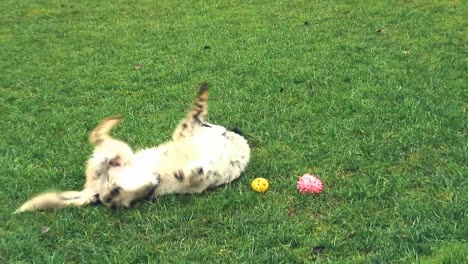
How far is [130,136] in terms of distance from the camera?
18.5ft

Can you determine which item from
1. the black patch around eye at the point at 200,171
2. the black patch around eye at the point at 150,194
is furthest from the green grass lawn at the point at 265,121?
the black patch around eye at the point at 200,171

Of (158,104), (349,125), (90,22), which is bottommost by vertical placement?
(90,22)

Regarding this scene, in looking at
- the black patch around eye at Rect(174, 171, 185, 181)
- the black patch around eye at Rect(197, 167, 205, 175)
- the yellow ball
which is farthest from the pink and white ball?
the black patch around eye at Rect(174, 171, 185, 181)

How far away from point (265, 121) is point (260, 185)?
1284mm

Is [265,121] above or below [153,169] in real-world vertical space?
below

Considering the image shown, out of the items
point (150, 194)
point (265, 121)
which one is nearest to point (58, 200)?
point (150, 194)

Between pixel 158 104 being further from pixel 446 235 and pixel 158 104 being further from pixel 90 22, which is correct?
pixel 90 22

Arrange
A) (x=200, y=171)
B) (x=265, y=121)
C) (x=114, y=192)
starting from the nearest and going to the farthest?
1. (x=114, y=192)
2. (x=200, y=171)
3. (x=265, y=121)

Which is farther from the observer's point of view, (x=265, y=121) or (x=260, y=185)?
(x=265, y=121)

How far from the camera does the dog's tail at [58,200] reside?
4.40 meters

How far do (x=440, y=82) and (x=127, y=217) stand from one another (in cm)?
368

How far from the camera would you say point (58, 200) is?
4438 mm

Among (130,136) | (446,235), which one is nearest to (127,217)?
(130,136)

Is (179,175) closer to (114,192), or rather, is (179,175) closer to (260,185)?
(114,192)
